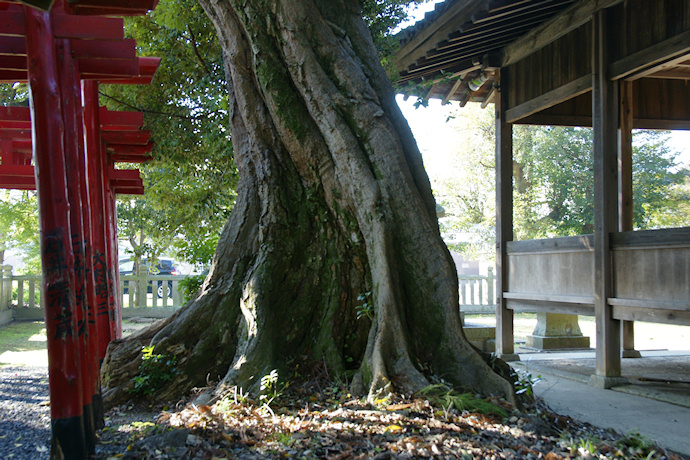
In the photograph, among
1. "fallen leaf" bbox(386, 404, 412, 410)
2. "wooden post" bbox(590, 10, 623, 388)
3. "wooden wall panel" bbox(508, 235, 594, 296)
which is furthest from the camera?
"wooden wall panel" bbox(508, 235, 594, 296)

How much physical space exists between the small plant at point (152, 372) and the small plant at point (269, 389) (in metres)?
1.22

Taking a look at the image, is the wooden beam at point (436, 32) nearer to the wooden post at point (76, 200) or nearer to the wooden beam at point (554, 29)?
the wooden beam at point (554, 29)

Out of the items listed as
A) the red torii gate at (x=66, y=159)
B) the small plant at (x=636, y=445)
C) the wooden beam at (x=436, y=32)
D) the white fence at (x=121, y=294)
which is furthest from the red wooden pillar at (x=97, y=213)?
the white fence at (x=121, y=294)

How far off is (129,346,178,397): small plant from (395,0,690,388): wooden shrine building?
Result: 469 cm

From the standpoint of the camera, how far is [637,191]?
20.6m

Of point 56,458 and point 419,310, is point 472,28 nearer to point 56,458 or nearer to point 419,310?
point 419,310

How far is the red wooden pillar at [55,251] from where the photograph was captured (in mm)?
3641

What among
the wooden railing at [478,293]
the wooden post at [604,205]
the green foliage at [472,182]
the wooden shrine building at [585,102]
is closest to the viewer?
the wooden shrine building at [585,102]

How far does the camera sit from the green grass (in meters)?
10.9

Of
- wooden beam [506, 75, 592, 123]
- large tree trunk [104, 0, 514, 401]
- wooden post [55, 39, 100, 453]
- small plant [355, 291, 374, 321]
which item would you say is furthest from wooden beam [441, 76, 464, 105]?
wooden post [55, 39, 100, 453]

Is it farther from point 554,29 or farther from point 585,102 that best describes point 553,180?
point 554,29

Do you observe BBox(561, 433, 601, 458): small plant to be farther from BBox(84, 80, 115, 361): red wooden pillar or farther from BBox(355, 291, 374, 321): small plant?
BBox(84, 80, 115, 361): red wooden pillar

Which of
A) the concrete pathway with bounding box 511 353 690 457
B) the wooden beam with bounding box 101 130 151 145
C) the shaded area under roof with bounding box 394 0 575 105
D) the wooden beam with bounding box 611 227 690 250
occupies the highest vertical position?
the shaded area under roof with bounding box 394 0 575 105

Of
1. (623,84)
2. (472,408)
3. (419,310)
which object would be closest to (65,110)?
(419,310)
